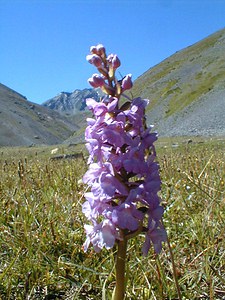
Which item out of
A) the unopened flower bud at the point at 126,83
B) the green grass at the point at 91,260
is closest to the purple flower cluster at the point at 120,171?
the unopened flower bud at the point at 126,83

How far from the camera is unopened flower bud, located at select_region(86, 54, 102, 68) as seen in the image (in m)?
2.04

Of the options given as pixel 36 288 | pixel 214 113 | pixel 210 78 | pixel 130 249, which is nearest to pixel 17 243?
pixel 36 288

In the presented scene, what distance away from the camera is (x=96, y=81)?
6.58ft

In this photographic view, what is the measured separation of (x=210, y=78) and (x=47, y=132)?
420ft

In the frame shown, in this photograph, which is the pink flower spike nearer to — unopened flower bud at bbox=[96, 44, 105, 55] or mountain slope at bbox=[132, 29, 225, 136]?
unopened flower bud at bbox=[96, 44, 105, 55]

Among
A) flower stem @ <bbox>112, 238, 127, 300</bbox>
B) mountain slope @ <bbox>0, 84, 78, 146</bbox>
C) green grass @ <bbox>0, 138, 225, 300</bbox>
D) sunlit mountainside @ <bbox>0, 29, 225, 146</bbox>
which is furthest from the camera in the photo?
mountain slope @ <bbox>0, 84, 78, 146</bbox>

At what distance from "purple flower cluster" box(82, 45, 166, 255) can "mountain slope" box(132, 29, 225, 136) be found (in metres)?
42.3

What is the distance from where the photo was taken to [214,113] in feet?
176

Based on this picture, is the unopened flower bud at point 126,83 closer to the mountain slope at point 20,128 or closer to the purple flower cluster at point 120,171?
the purple flower cluster at point 120,171

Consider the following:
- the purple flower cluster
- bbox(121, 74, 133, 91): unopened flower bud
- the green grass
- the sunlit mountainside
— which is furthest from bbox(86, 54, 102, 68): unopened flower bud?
the sunlit mountainside

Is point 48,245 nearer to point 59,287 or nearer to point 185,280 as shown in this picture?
point 59,287

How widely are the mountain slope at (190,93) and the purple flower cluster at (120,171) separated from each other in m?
42.3

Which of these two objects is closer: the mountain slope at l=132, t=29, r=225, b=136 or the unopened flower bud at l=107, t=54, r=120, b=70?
the unopened flower bud at l=107, t=54, r=120, b=70

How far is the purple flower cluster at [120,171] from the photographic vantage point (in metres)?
1.80
